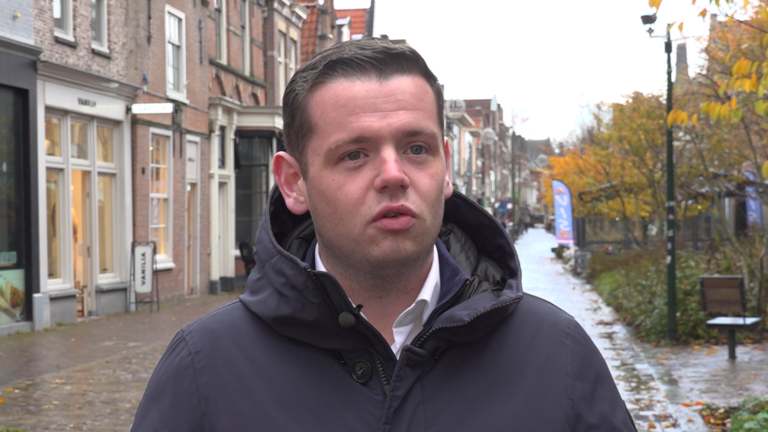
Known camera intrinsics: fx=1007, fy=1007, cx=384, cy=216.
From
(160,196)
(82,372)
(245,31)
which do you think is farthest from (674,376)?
(245,31)

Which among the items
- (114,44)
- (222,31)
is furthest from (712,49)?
(222,31)

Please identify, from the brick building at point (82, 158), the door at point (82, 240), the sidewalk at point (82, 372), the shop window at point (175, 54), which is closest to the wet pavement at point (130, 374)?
the sidewalk at point (82, 372)

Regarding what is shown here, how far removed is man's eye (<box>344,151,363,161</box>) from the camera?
2096mm

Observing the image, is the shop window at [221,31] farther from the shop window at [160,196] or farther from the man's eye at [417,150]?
the man's eye at [417,150]

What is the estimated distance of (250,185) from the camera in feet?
89.6

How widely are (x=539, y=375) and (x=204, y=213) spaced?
22479 mm

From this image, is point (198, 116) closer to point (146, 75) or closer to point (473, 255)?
point (146, 75)

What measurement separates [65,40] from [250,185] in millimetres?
11134

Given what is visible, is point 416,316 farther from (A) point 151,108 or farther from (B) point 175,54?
(B) point 175,54

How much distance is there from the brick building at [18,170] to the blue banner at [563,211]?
58.5 feet

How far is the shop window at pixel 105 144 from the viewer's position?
1820cm

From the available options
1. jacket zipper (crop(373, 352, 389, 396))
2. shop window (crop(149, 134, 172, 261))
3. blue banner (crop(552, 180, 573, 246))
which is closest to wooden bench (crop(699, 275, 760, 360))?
jacket zipper (crop(373, 352, 389, 396))

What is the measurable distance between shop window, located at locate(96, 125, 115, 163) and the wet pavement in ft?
9.91

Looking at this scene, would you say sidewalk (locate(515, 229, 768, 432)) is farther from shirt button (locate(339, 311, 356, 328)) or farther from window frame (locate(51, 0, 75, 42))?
window frame (locate(51, 0, 75, 42))
